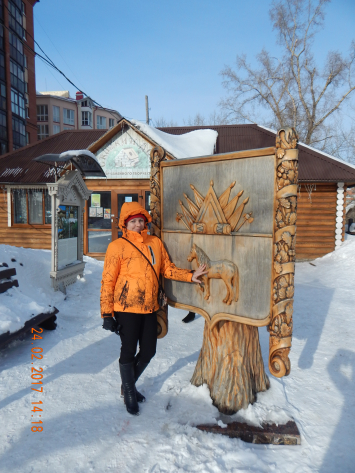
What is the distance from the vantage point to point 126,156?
10219 mm

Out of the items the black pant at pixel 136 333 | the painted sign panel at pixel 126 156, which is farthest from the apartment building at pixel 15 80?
the black pant at pixel 136 333

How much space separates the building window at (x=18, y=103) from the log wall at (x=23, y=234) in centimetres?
1795

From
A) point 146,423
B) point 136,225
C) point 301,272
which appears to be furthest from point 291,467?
point 301,272

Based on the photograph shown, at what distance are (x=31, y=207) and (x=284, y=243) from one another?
10835 millimetres

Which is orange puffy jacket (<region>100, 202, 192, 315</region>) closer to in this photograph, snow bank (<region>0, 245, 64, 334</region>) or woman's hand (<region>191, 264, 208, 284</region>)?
woman's hand (<region>191, 264, 208, 284</region>)

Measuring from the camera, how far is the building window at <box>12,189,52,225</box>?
1105cm

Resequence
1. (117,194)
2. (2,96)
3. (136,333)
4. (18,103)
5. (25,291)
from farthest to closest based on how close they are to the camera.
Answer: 1. (18,103)
2. (2,96)
3. (117,194)
4. (25,291)
5. (136,333)

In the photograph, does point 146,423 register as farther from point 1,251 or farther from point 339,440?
point 1,251

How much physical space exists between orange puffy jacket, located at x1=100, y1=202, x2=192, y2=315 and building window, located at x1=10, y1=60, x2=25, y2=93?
28.5 m

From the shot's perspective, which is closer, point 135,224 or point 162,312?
point 135,224

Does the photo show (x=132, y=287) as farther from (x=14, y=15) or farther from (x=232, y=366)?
(x=14, y=15)

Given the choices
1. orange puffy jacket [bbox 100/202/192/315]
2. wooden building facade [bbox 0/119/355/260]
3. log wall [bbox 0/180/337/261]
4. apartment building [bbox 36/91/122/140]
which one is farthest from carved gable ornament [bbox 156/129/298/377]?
apartment building [bbox 36/91/122/140]

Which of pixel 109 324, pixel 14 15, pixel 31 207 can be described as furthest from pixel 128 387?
pixel 14 15

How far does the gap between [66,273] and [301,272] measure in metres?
6.65
